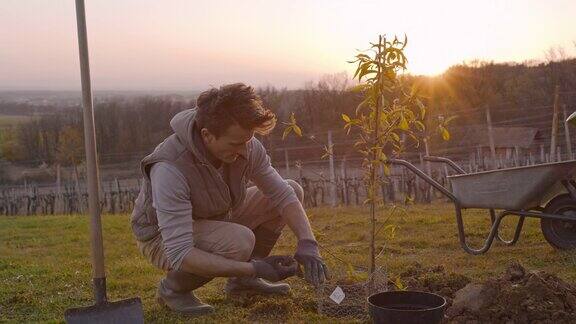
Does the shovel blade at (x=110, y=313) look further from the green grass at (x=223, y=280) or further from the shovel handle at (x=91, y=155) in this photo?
the green grass at (x=223, y=280)

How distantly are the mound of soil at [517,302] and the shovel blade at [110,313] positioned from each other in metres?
1.51

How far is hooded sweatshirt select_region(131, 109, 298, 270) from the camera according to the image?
2.75 metres

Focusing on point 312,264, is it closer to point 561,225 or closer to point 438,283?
point 438,283

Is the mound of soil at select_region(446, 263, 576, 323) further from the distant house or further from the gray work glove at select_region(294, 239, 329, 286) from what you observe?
the distant house

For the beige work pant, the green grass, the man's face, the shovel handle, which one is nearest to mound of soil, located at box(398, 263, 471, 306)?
the green grass

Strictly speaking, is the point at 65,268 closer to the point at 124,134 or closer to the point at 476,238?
the point at 476,238

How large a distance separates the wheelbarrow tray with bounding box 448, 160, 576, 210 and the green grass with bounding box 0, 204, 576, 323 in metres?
0.44

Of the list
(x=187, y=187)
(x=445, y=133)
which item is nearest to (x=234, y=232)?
(x=187, y=187)

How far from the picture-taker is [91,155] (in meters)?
2.87

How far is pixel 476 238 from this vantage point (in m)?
5.77

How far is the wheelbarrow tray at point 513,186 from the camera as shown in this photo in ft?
13.6

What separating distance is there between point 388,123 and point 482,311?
98cm

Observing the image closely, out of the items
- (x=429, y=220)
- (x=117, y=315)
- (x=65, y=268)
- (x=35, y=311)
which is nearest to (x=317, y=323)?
(x=117, y=315)

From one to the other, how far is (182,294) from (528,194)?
2.56 m
